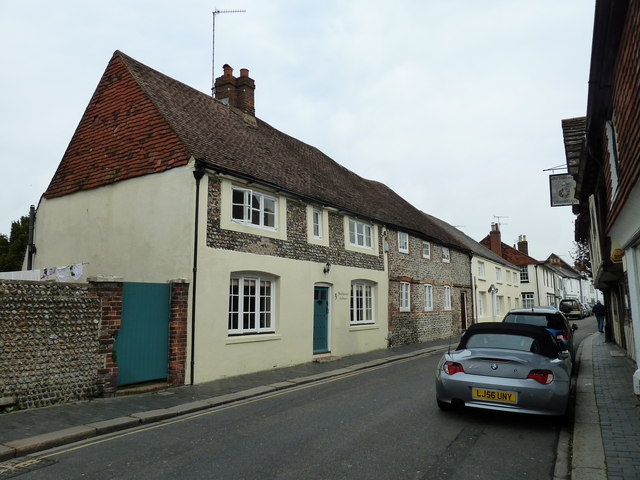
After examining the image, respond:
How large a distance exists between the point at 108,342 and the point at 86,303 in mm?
875

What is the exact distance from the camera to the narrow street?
4.87 meters

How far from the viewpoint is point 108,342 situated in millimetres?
8844

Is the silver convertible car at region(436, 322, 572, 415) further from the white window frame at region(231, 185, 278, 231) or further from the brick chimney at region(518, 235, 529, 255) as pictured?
the brick chimney at region(518, 235, 529, 255)

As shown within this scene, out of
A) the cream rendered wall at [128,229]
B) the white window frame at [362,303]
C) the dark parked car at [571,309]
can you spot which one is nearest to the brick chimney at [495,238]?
the dark parked car at [571,309]

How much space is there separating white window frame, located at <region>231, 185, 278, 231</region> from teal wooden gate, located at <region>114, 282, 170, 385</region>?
3009 mm

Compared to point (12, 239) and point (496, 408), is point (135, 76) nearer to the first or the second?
point (496, 408)

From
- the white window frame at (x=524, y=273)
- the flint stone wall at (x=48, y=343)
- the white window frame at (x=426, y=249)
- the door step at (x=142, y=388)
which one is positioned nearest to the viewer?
the flint stone wall at (x=48, y=343)

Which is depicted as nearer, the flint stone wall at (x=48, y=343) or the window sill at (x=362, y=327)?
the flint stone wall at (x=48, y=343)

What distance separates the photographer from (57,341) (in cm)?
809

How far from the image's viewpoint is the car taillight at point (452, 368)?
22.5 feet

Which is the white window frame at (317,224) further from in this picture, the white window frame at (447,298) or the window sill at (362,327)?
the white window frame at (447,298)

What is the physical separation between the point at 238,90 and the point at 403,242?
9562mm

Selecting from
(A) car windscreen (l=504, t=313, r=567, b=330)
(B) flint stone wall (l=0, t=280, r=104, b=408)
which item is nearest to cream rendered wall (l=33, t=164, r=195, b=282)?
(B) flint stone wall (l=0, t=280, r=104, b=408)

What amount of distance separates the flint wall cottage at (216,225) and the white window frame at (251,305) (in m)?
0.04
